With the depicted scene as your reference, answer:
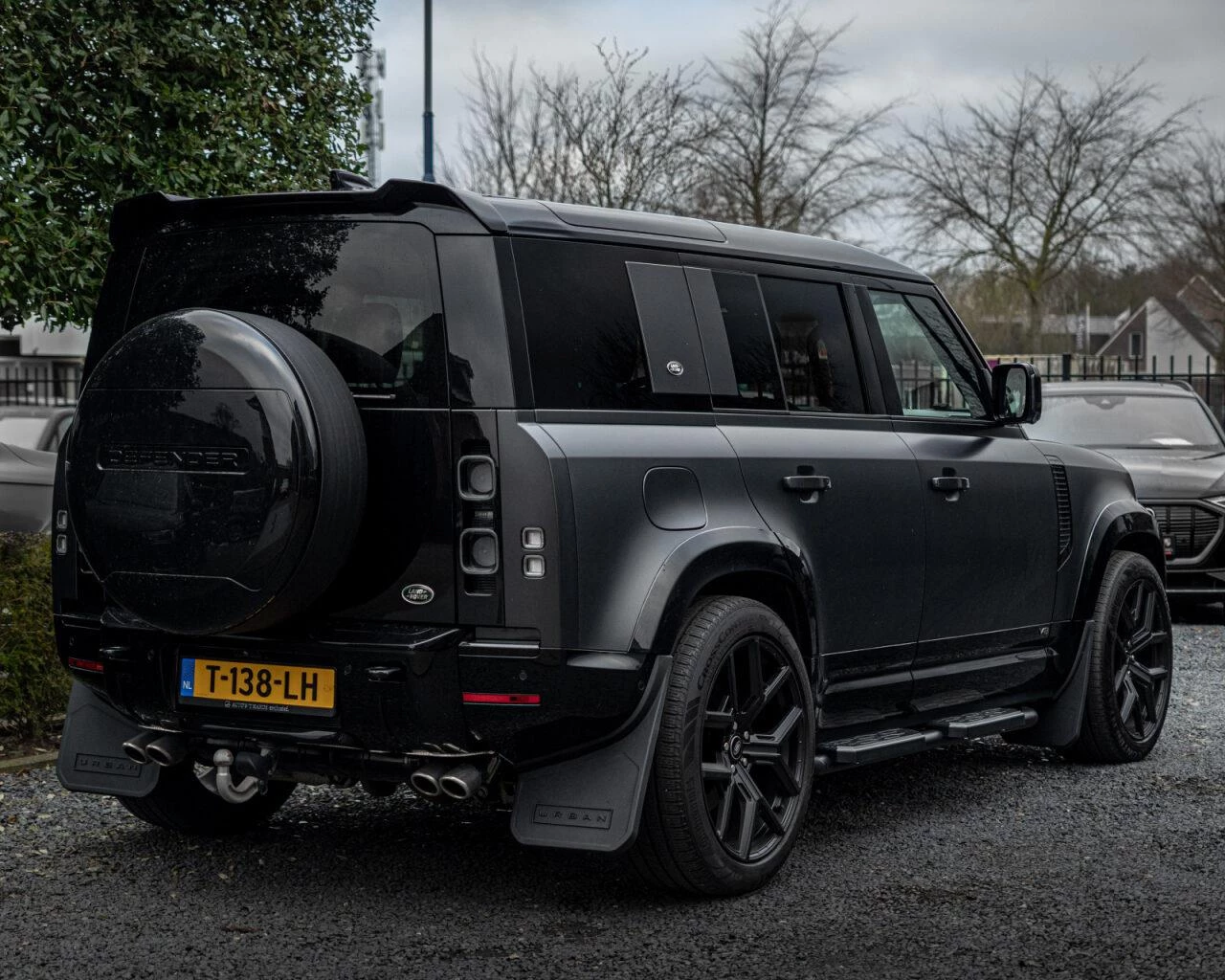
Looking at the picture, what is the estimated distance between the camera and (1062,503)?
6.59 m

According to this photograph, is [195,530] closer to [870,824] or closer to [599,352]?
[599,352]

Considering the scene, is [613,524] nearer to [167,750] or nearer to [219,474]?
[219,474]

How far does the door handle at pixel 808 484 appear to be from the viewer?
5121 mm

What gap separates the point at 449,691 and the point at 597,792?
1.58ft

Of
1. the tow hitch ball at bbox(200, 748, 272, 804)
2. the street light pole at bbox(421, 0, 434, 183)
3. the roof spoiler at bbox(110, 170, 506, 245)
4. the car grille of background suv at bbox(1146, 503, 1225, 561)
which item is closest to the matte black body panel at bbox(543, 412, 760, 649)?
the roof spoiler at bbox(110, 170, 506, 245)

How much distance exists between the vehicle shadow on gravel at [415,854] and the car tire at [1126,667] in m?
0.48

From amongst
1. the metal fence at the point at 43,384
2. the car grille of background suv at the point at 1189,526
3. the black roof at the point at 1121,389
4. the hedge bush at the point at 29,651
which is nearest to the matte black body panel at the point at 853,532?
the hedge bush at the point at 29,651

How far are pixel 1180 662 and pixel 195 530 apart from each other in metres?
7.25

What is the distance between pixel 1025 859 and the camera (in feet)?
17.6

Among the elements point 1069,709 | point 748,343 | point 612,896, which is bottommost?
point 612,896

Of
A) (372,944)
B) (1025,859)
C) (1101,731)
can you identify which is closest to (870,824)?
(1025,859)

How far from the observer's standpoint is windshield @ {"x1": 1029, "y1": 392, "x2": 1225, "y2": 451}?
1268 cm

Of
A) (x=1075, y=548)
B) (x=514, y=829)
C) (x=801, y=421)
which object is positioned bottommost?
(x=514, y=829)

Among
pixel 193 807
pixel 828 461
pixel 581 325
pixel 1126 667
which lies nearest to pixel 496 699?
pixel 581 325
